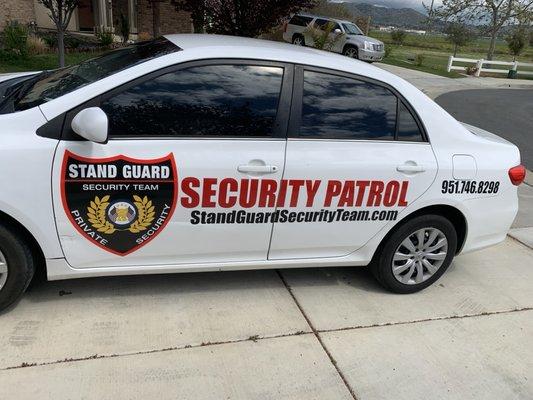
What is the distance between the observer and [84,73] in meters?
3.19

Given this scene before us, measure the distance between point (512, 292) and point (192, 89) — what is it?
2.95 metres

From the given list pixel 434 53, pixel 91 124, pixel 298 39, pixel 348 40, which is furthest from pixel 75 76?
pixel 434 53

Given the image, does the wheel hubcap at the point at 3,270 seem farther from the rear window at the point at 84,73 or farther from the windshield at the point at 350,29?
the windshield at the point at 350,29

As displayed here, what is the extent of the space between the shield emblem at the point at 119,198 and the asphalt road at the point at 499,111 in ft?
21.6

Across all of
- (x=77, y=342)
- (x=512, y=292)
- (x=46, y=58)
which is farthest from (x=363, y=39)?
(x=77, y=342)

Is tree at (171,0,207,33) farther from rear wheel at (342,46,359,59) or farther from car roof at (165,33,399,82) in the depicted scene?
rear wheel at (342,46,359,59)

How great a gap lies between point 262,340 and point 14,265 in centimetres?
151

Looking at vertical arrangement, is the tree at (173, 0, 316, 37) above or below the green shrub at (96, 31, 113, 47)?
above

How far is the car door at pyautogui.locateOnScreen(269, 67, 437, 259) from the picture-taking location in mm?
3166

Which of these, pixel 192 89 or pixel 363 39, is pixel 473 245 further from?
pixel 363 39

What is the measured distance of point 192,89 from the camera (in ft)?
9.74

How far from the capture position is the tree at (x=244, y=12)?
7453 millimetres

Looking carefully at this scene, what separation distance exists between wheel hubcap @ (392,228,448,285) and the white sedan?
0.01 meters

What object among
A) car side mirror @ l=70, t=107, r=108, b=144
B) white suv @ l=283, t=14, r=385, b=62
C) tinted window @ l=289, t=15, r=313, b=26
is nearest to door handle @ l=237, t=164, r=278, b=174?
car side mirror @ l=70, t=107, r=108, b=144
